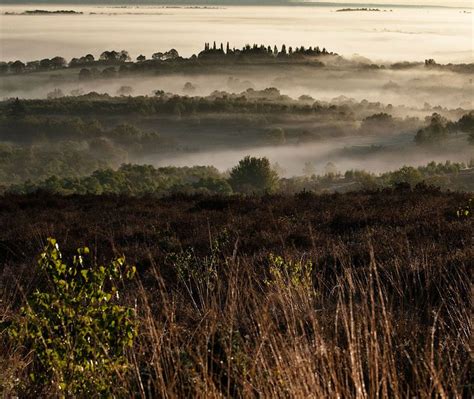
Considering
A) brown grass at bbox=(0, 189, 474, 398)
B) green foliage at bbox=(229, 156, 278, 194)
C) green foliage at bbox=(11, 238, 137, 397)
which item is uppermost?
green foliage at bbox=(11, 238, 137, 397)

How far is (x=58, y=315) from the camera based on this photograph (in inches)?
189

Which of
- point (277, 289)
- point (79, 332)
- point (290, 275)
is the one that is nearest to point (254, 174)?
point (290, 275)

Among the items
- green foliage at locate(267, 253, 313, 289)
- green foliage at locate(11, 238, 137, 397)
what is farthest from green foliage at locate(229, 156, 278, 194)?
green foliage at locate(11, 238, 137, 397)

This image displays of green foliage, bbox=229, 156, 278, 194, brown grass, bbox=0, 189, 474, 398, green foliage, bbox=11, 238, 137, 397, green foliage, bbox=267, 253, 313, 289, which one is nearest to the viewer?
brown grass, bbox=0, 189, 474, 398

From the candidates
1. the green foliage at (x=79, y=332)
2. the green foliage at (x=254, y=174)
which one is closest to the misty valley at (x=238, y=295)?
the green foliage at (x=79, y=332)

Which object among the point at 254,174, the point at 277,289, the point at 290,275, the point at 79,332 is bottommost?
the point at 254,174

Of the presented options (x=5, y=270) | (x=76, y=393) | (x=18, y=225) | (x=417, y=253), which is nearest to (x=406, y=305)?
(x=417, y=253)

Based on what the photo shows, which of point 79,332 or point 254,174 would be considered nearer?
point 79,332

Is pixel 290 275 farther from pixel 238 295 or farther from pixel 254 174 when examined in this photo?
pixel 254 174

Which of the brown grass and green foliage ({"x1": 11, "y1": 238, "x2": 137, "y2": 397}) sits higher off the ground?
green foliage ({"x1": 11, "y1": 238, "x2": 137, "y2": 397})

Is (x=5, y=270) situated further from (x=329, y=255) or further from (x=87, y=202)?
(x=87, y=202)

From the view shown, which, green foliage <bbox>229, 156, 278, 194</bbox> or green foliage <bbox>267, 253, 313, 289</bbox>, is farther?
green foliage <bbox>229, 156, 278, 194</bbox>

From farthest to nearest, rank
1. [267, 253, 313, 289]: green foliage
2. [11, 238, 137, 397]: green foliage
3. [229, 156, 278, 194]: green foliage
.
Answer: [229, 156, 278, 194]: green foliage
[267, 253, 313, 289]: green foliage
[11, 238, 137, 397]: green foliage

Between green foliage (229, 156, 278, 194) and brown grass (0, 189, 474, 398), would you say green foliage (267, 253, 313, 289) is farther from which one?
green foliage (229, 156, 278, 194)
